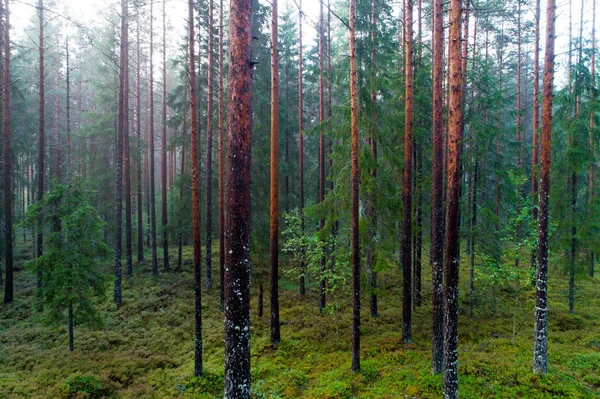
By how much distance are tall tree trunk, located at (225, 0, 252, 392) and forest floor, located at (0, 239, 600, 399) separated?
434 centimetres

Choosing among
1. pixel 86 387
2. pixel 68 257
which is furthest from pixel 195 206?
pixel 86 387

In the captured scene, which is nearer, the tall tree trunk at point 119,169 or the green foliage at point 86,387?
the green foliage at point 86,387

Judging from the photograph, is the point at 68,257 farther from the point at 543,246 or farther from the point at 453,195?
the point at 543,246

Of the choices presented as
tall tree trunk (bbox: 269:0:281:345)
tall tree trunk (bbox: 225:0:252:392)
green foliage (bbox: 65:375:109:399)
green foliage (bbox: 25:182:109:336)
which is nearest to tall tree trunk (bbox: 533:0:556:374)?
tall tree trunk (bbox: 269:0:281:345)

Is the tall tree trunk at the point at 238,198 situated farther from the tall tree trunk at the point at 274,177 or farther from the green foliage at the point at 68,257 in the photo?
the green foliage at the point at 68,257

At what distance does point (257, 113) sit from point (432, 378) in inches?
591

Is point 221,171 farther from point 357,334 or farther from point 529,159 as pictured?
point 529,159

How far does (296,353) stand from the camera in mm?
12477

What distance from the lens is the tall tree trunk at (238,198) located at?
5.61 meters

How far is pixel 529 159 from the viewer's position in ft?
122

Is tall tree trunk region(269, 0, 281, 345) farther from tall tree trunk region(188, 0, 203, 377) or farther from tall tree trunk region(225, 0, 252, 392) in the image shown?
tall tree trunk region(225, 0, 252, 392)

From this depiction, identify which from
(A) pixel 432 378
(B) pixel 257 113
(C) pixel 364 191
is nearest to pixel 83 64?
(B) pixel 257 113

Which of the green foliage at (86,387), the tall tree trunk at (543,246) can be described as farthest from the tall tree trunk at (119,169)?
the tall tree trunk at (543,246)

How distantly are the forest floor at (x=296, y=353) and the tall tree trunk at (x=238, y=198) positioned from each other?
14.3 feet
